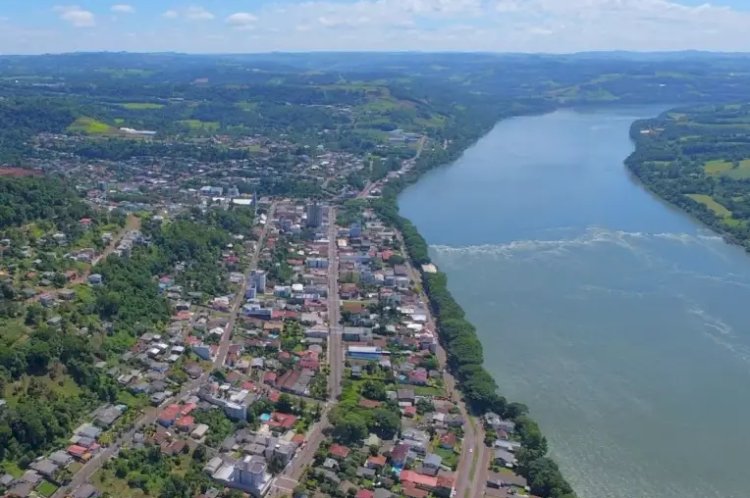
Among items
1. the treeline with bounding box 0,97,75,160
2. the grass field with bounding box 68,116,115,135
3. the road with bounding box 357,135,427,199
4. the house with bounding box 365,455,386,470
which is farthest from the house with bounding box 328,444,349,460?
the grass field with bounding box 68,116,115,135

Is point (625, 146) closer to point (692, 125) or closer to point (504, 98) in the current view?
point (692, 125)

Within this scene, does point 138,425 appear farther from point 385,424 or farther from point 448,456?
point 448,456

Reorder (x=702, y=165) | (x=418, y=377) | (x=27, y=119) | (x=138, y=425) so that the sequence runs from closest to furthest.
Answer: (x=138, y=425) < (x=418, y=377) < (x=702, y=165) < (x=27, y=119)

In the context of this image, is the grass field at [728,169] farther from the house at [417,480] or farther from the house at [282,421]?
the house at [282,421]

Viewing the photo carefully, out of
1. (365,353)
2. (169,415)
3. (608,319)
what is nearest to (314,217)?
(365,353)

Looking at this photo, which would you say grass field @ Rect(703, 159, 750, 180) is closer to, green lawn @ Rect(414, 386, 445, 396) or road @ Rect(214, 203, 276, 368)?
road @ Rect(214, 203, 276, 368)

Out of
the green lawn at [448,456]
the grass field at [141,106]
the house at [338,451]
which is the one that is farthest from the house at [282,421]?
the grass field at [141,106]

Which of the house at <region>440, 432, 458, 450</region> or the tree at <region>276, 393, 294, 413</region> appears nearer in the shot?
the house at <region>440, 432, 458, 450</region>
